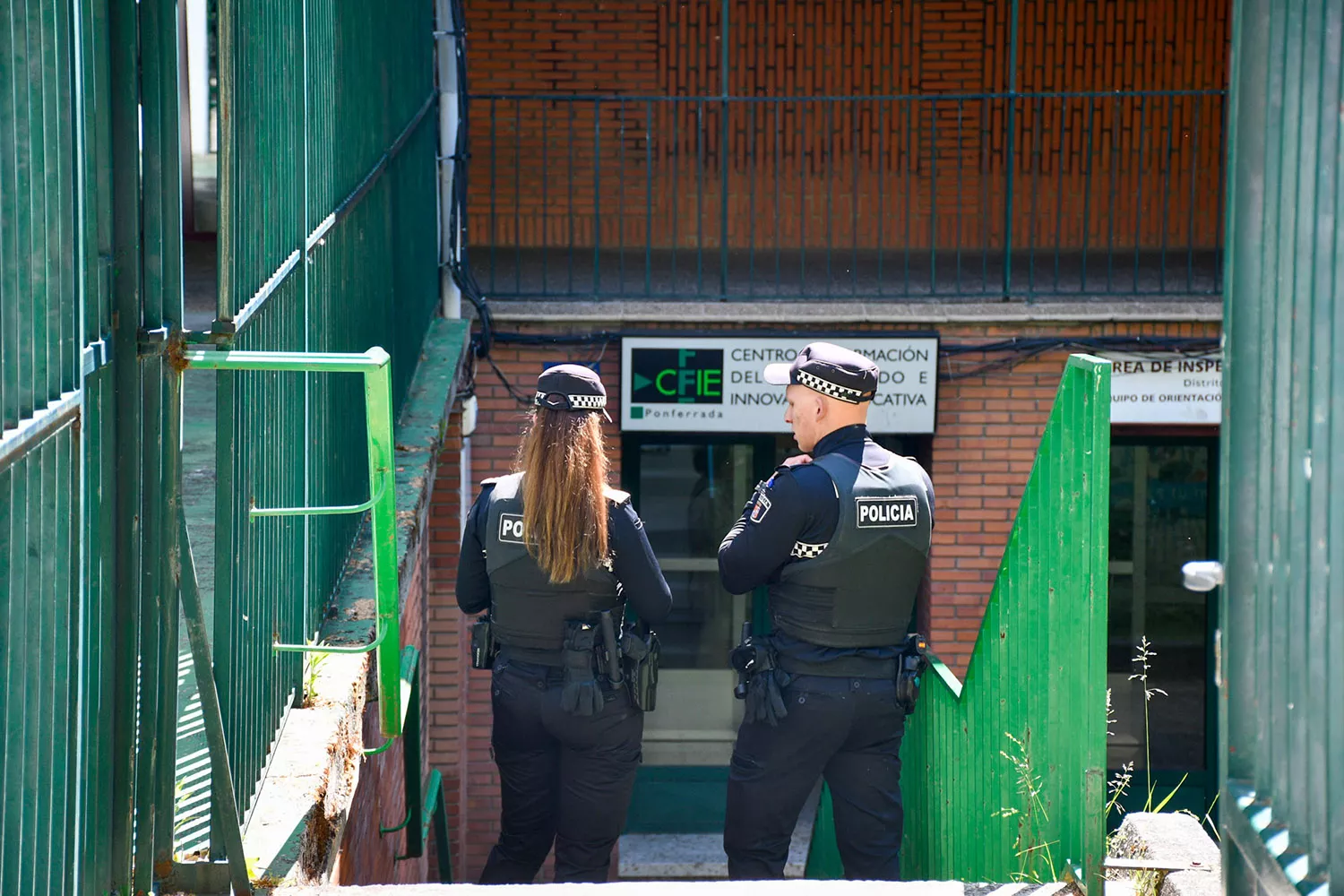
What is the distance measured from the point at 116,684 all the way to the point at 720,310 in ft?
20.5

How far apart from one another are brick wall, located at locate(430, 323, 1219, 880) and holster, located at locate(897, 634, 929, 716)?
169 inches

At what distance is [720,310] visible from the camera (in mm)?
8383

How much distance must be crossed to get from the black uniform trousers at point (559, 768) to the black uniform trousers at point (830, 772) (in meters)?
0.34

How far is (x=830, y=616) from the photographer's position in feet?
13.3

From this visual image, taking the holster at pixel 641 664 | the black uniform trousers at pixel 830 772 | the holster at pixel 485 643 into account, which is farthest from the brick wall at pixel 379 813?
the black uniform trousers at pixel 830 772

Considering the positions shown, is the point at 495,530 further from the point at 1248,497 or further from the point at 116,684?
the point at 1248,497

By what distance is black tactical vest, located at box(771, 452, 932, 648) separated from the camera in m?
4.01

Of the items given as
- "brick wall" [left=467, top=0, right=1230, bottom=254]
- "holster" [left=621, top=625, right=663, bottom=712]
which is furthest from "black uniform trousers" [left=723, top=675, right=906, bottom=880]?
"brick wall" [left=467, top=0, right=1230, bottom=254]

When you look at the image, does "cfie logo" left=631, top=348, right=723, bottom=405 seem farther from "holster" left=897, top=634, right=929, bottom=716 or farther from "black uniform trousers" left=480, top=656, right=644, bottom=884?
"holster" left=897, top=634, right=929, bottom=716

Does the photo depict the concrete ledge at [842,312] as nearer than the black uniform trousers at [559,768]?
No

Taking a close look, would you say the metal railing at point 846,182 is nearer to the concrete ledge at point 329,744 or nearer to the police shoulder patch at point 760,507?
the concrete ledge at point 329,744

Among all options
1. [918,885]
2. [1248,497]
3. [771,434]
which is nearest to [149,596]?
[918,885]

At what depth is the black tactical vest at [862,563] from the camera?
4008 mm

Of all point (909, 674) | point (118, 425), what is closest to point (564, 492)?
point (909, 674)
